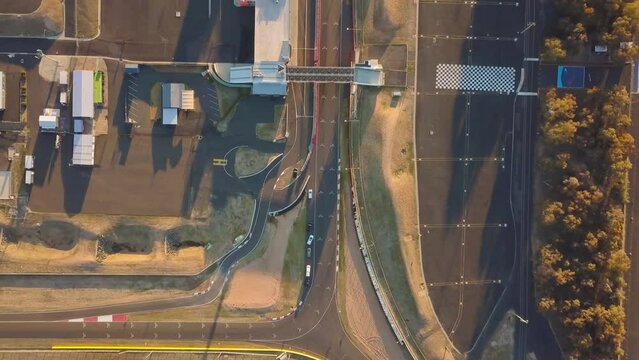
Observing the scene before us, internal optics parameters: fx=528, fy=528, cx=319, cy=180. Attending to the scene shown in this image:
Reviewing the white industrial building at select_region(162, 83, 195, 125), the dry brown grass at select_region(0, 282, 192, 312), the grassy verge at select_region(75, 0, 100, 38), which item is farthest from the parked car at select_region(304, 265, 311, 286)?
the grassy verge at select_region(75, 0, 100, 38)

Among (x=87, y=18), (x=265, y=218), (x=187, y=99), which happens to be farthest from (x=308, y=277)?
(x=87, y=18)

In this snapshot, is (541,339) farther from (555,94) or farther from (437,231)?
(555,94)

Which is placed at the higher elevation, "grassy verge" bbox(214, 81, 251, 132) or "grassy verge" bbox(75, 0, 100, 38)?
"grassy verge" bbox(75, 0, 100, 38)

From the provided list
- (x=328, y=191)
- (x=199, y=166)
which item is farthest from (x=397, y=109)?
(x=199, y=166)

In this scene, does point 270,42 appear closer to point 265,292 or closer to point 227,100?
point 227,100

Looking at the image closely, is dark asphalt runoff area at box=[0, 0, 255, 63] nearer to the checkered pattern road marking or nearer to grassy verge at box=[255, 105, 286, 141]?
grassy verge at box=[255, 105, 286, 141]
